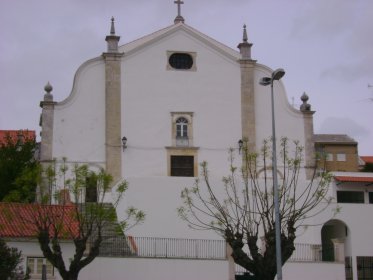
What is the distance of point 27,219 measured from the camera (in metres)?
29.7

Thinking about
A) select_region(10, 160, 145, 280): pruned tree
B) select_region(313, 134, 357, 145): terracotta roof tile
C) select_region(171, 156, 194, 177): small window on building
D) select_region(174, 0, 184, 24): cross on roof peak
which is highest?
select_region(174, 0, 184, 24): cross on roof peak

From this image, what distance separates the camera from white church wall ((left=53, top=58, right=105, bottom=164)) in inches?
1673

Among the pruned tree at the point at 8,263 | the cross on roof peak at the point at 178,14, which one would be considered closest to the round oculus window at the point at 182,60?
the cross on roof peak at the point at 178,14

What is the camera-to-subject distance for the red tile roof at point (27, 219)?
2850 cm

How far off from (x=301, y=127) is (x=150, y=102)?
30.1 feet

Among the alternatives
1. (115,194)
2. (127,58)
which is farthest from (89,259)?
(127,58)

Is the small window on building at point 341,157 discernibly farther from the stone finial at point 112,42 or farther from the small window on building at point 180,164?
the stone finial at point 112,42

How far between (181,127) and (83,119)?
5.71 meters

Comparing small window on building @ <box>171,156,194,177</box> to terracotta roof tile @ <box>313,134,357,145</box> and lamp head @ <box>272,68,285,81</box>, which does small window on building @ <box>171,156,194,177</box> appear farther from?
terracotta roof tile @ <box>313,134,357,145</box>

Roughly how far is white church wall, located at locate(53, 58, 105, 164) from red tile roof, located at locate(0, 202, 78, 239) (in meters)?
11.5

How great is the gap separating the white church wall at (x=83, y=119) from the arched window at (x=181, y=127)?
14.4 feet

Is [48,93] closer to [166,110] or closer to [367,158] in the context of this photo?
[166,110]

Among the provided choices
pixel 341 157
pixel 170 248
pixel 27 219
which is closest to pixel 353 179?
pixel 170 248

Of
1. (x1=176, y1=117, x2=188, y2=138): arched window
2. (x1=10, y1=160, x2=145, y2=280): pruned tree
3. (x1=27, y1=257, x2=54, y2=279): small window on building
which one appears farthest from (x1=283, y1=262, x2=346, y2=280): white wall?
(x1=176, y1=117, x2=188, y2=138): arched window
